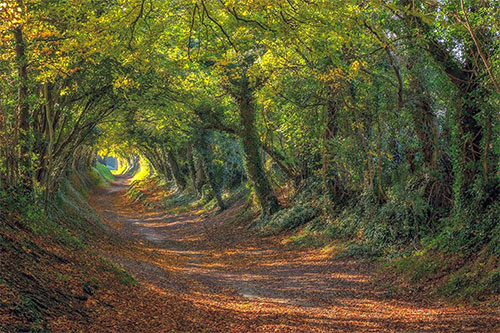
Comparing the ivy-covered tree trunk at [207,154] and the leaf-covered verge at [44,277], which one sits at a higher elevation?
the ivy-covered tree trunk at [207,154]

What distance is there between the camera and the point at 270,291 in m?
10.7

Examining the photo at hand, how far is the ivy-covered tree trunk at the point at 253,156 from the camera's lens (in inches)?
765

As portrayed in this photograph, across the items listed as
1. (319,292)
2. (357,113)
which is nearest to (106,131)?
(357,113)

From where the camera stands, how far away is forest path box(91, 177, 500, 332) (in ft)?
24.4

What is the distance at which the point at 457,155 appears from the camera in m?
10.2

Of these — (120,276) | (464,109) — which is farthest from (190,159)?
(464,109)

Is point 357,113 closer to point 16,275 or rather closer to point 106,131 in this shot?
point 16,275

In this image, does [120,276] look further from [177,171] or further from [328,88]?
[177,171]

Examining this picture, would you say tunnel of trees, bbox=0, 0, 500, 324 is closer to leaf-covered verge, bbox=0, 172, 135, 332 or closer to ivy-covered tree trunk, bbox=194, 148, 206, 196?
leaf-covered verge, bbox=0, 172, 135, 332

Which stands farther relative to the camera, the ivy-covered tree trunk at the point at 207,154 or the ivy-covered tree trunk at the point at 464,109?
the ivy-covered tree trunk at the point at 207,154

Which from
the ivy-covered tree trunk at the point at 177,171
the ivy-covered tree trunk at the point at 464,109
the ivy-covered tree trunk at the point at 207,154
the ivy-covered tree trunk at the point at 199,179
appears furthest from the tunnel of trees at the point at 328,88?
the ivy-covered tree trunk at the point at 177,171

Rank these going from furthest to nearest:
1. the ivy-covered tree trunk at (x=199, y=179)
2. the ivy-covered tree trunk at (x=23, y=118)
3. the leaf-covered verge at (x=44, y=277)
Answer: the ivy-covered tree trunk at (x=199, y=179) → the ivy-covered tree trunk at (x=23, y=118) → the leaf-covered verge at (x=44, y=277)

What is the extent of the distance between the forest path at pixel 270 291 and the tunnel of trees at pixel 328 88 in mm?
1744

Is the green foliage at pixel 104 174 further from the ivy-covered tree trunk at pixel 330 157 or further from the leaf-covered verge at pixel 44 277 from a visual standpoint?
the leaf-covered verge at pixel 44 277
